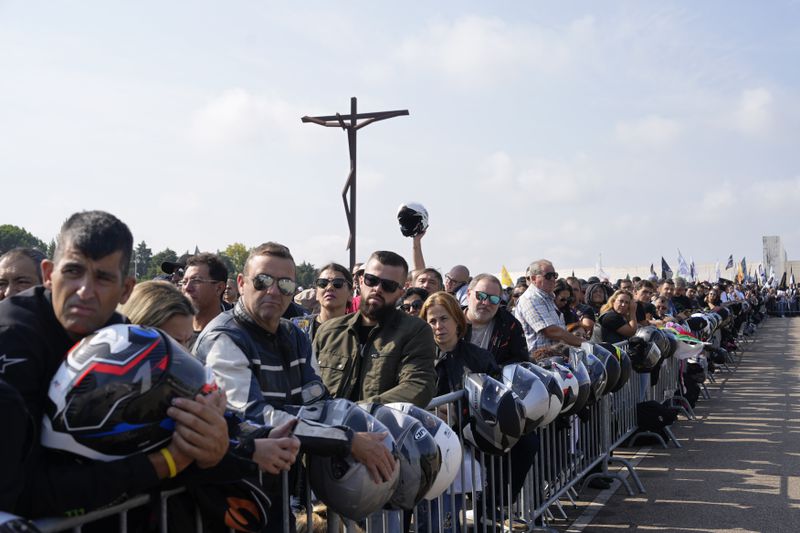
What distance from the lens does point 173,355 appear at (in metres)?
2.29

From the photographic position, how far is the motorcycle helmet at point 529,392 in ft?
16.2

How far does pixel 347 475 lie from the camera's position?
3.06m

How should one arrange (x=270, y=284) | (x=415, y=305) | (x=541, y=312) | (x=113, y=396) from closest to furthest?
(x=113, y=396) < (x=270, y=284) < (x=415, y=305) < (x=541, y=312)

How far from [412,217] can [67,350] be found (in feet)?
17.9

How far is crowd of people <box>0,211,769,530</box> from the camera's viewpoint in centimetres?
213

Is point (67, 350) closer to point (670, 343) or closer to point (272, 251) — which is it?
point (272, 251)

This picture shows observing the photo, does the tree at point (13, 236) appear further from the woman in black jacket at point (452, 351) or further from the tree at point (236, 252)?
the woman in black jacket at point (452, 351)

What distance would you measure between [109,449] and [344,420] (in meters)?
1.14

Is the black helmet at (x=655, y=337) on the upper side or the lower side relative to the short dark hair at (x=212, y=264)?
lower

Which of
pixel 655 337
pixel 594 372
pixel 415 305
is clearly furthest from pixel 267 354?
pixel 655 337

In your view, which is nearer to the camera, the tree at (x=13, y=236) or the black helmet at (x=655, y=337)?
the black helmet at (x=655, y=337)

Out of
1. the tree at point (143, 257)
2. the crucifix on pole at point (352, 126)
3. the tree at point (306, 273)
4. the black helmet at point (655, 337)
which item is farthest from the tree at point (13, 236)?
the black helmet at point (655, 337)

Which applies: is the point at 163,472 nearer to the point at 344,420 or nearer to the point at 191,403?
the point at 191,403

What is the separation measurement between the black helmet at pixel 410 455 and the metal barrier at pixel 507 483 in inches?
13.2
